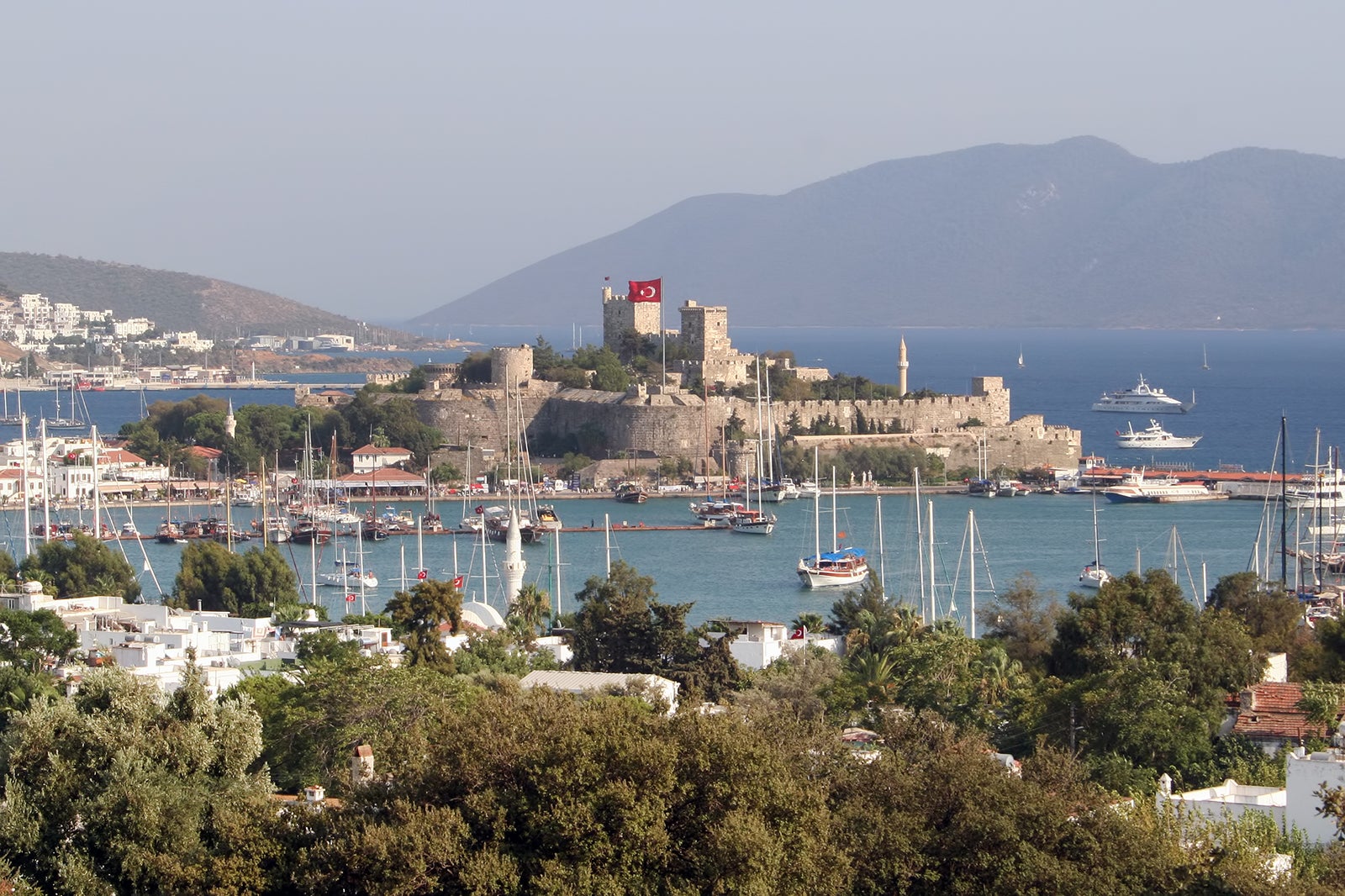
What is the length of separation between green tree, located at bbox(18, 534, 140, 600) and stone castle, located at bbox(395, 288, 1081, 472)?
24.3 metres

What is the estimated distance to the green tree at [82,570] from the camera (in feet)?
101

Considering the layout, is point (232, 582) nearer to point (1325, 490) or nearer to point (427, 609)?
point (427, 609)

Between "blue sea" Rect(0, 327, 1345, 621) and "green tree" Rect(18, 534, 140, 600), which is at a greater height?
"green tree" Rect(18, 534, 140, 600)

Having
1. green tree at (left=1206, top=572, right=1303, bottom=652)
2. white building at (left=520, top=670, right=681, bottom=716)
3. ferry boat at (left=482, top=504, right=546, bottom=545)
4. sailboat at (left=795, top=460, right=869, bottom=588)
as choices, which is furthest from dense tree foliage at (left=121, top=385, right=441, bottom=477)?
white building at (left=520, top=670, right=681, bottom=716)

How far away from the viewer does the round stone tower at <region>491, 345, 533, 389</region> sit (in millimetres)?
63531

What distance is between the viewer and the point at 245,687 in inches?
714

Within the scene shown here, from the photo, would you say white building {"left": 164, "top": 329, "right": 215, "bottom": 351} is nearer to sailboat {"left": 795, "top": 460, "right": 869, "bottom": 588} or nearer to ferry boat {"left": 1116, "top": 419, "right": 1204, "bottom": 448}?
ferry boat {"left": 1116, "top": 419, "right": 1204, "bottom": 448}

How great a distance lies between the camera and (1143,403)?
88438 millimetres

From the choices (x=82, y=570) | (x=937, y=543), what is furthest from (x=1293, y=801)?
(x=937, y=543)

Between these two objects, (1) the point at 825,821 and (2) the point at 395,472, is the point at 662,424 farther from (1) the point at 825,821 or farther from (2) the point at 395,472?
(1) the point at 825,821

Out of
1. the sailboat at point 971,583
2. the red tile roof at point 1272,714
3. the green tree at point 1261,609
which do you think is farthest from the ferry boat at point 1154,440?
the red tile roof at point 1272,714

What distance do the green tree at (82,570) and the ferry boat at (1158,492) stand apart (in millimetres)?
28571

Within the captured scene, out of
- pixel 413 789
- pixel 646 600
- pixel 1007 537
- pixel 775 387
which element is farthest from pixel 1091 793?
pixel 775 387

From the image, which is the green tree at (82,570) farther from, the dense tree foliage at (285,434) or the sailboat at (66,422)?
the sailboat at (66,422)
